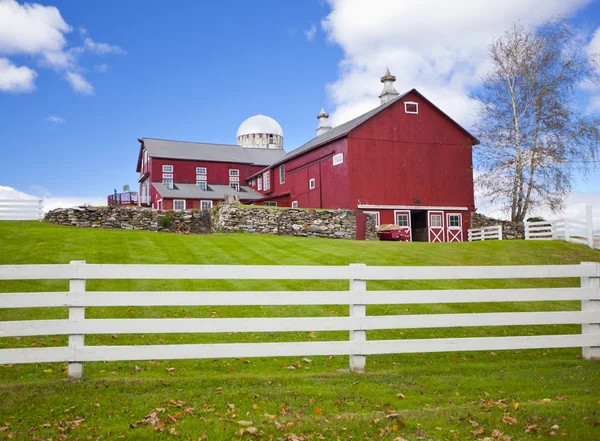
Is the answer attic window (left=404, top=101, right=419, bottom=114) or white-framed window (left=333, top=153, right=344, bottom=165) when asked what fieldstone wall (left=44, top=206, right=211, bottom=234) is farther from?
attic window (left=404, top=101, right=419, bottom=114)

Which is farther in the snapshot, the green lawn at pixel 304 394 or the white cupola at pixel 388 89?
the white cupola at pixel 388 89

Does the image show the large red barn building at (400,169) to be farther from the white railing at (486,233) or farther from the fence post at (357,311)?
the fence post at (357,311)

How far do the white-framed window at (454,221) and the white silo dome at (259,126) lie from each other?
36.1 m

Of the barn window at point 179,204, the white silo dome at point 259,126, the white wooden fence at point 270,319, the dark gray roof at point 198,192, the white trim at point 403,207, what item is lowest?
the white wooden fence at point 270,319

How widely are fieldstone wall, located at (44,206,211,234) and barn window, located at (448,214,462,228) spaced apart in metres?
16.3

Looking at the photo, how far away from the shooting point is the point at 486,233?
30.7 m

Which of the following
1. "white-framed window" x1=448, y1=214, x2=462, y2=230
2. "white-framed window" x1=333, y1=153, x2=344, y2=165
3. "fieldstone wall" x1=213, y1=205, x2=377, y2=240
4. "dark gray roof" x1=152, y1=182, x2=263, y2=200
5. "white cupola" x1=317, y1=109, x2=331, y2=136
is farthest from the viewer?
"white cupola" x1=317, y1=109, x2=331, y2=136

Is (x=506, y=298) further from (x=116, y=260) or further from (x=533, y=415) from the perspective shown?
(x=116, y=260)

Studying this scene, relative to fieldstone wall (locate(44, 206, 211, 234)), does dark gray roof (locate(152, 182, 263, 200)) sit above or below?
above

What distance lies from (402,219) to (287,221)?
342 inches

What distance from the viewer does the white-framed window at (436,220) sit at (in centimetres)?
3281

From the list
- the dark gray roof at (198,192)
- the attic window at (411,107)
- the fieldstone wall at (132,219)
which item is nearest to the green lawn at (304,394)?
the fieldstone wall at (132,219)

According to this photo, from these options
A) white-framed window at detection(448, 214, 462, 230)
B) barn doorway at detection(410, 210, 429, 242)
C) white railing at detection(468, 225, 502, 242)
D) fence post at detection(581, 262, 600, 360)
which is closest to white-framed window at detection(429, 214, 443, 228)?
barn doorway at detection(410, 210, 429, 242)

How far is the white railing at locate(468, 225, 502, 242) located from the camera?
30.0m
